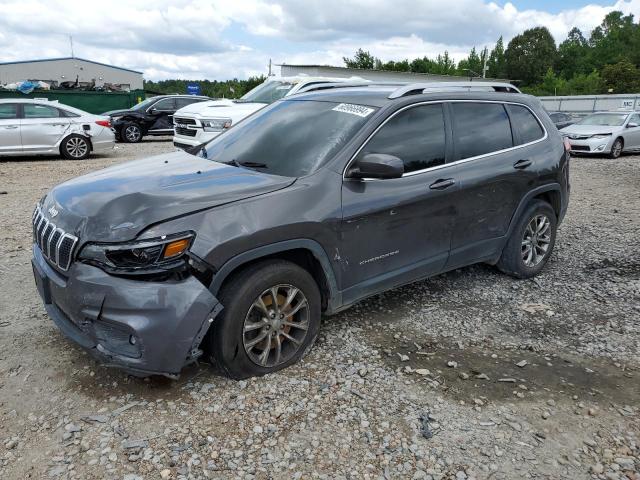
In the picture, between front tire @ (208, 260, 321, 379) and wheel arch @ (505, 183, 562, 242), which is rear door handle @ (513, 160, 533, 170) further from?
front tire @ (208, 260, 321, 379)

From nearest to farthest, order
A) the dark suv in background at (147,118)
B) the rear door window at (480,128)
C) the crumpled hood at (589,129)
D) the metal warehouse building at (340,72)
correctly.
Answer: the rear door window at (480,128) → the crumpled hood at (589,129) → the dark suv in background at (147,118) → the metal warehouse building at (340,72)

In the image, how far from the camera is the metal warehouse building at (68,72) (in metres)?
56.1

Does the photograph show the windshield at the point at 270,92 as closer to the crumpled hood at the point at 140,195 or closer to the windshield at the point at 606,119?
the crumpled hood at the point at 140,195

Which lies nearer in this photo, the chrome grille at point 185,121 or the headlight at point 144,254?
the headlight at point 144,254

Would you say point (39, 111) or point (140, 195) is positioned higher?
point (39, 111)

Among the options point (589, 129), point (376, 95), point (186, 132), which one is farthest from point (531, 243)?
point (589, 129)

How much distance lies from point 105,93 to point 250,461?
2561cm

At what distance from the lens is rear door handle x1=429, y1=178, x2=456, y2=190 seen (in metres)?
3.96

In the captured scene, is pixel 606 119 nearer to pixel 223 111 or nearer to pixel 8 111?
pixel 223 111

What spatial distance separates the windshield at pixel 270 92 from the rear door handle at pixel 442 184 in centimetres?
782

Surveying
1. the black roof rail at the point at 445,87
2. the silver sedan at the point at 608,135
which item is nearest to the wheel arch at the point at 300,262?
the black roof rail at the point at 445,87

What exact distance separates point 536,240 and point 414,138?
1.99 meters

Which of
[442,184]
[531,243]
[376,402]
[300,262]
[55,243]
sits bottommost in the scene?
[376,402]

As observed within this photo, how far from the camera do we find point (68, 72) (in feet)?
201
